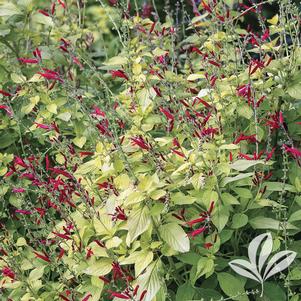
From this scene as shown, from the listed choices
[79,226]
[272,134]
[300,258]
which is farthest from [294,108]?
[79,226]

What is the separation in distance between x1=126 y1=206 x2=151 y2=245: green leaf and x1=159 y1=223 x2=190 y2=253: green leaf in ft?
0.31

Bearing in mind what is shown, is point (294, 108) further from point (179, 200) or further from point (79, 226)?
point (79, 226)

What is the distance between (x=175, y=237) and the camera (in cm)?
239

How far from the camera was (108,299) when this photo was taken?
9.59 ft

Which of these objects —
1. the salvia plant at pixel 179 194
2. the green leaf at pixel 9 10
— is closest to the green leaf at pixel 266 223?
the salvia plant at pixel 179 194

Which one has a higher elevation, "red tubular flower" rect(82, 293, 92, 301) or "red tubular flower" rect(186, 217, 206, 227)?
"red tubular flower" rect(186, 217, 206, 227)

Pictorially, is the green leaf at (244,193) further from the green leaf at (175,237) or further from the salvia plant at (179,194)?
the green leaf at (175,237)

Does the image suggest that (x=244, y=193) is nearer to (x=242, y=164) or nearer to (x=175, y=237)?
(x=242, y=164)

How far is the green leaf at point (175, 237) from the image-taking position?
2.35 metres

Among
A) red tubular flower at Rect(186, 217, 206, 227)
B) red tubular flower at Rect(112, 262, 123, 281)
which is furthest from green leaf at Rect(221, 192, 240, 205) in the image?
red tubular flower at Rect(112, 262, 123, 281)

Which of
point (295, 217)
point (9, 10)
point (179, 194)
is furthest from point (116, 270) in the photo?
point (9, 10)

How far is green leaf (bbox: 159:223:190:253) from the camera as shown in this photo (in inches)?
92.4

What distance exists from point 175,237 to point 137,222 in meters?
0.16

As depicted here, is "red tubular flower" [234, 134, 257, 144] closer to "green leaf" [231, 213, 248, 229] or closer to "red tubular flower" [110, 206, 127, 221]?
"green leaf" [231, 213, 248, 229]
